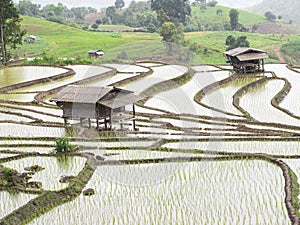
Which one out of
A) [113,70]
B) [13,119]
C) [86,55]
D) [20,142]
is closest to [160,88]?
[113,70]

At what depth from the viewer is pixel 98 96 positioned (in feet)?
42.2

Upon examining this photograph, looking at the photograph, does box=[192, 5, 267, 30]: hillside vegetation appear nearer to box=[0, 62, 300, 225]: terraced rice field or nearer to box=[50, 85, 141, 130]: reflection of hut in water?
box=[0, 62, 300, 225]: terraced rice field

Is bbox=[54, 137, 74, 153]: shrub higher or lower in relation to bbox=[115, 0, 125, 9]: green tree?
lower

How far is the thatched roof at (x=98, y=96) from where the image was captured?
42.2 ft

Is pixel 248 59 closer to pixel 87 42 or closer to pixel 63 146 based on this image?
pixel 63 146

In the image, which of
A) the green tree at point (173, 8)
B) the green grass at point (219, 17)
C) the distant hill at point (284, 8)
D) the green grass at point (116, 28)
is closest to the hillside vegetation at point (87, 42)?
the green tree at point (173, 8)

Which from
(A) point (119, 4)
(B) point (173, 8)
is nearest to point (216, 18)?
(B) point (173, 8)

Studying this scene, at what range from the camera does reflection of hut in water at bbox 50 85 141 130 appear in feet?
42.4

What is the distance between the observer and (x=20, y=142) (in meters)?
12.5

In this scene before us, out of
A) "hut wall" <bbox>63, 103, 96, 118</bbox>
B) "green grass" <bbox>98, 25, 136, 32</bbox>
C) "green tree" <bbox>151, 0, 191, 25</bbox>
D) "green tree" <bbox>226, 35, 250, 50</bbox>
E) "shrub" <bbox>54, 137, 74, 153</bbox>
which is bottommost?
"shrub" <bbox>54, 137, 74, 153</bbox>

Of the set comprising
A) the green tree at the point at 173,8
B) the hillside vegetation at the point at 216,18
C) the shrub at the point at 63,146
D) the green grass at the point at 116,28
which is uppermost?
the green tree at the point at 173,8

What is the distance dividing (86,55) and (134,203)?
29052 millimetres

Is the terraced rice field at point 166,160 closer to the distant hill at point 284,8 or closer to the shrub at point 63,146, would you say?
the shrub at point 63,146

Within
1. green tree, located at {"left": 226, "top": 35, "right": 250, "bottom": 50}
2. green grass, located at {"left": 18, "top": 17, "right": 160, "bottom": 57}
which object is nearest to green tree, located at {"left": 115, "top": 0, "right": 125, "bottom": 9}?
green grass, located at {"left": 18, "top": 17, "right": 160, "bottom": 57}
